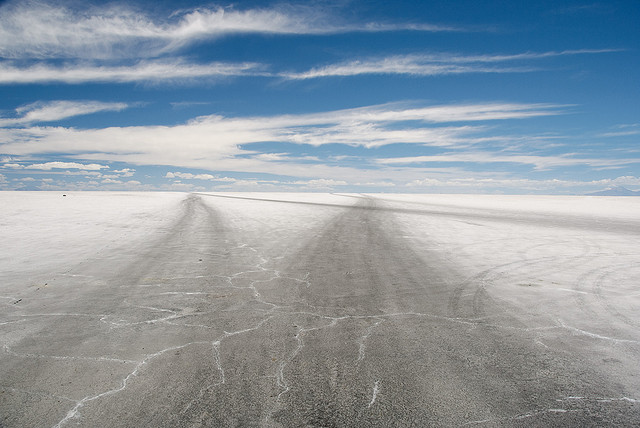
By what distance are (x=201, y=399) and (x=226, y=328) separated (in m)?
1.70

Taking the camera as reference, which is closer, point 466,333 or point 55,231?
point 466,333

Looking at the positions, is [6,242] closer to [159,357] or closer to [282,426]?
[159,357]

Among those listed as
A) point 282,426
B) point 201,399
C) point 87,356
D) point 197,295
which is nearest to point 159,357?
point 87,356

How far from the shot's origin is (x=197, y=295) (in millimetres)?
6441

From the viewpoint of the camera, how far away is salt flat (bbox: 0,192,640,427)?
10.3 ft

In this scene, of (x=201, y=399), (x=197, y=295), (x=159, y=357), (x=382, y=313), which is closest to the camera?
(x=201, y=399)

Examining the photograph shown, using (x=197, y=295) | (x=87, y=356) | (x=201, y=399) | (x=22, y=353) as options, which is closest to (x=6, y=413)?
(x=87, y=356)

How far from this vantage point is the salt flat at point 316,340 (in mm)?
3152

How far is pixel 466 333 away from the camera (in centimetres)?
484

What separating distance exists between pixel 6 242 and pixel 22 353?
31.4 feet

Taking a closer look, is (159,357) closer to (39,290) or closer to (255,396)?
(255,396)

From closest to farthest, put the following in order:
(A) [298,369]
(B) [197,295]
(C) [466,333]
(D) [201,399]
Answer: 1. (D) [201,399]
2. (A) [298,369]
3. (C) [466,333]
4. (B) [197,295]

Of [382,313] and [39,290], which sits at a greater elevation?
[382,313]

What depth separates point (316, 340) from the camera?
455 cm
